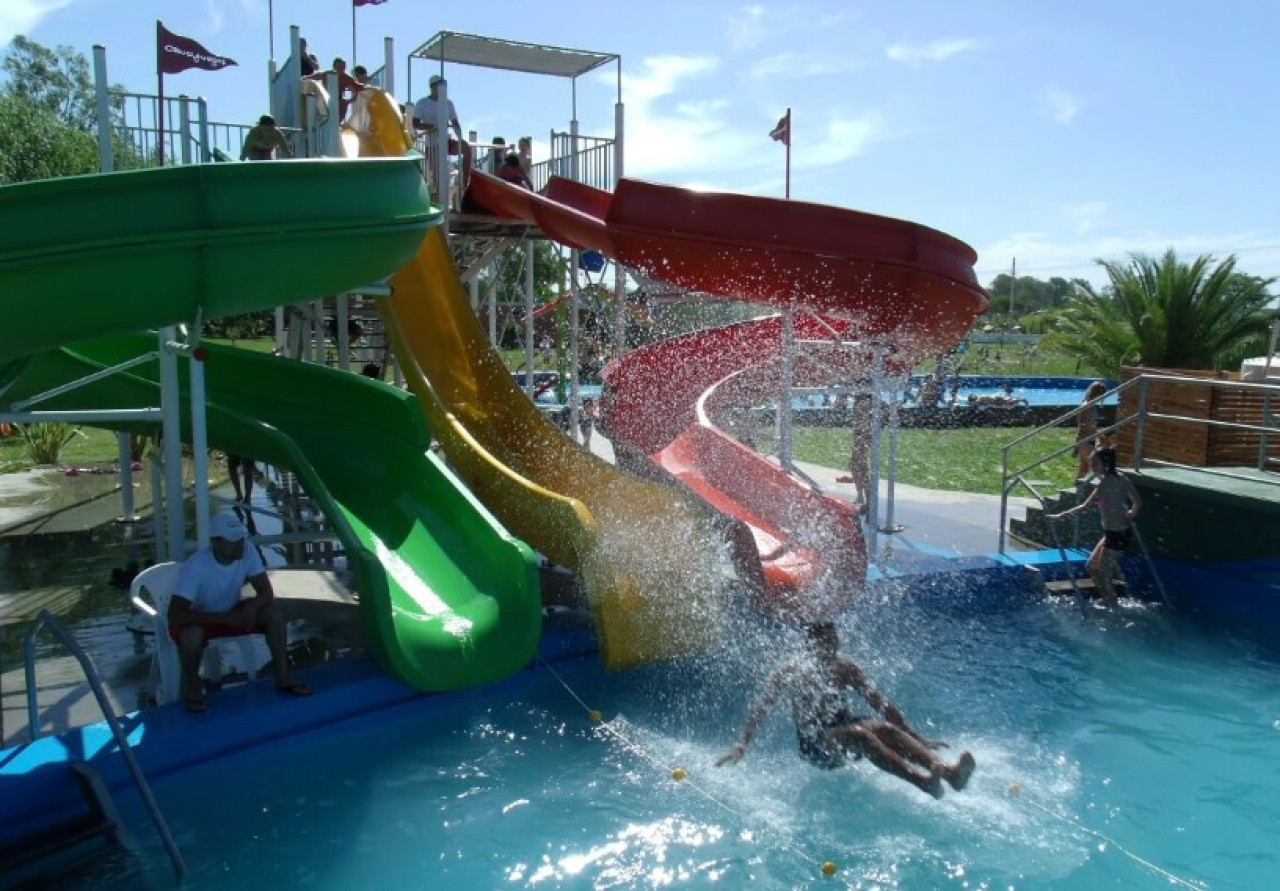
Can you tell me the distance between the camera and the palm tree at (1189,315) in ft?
62.8

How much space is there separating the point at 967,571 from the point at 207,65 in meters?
7.63

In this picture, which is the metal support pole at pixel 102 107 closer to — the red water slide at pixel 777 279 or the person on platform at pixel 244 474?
the red water slide at pixel 777 279

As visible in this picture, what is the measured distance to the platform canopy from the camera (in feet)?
31.9

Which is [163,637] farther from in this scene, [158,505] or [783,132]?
[783,132]

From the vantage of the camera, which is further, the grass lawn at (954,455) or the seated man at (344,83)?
the grass lawn at (954,455)

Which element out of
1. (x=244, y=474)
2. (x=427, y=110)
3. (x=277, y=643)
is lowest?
(x=277, y=643)

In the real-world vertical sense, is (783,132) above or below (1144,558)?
above

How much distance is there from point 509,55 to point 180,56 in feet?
10.8

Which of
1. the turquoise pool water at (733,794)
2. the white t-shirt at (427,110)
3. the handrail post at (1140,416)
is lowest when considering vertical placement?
the turquoise pool water at (733,794)

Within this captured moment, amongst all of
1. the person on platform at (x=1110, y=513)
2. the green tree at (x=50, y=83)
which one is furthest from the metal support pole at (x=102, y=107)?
the green tree at (x=50, y=83)

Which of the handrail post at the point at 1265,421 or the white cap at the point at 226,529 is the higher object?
the handrail post at the point at 1265,421

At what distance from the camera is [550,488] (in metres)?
7.54

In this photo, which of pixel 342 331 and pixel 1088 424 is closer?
pixel 342 331

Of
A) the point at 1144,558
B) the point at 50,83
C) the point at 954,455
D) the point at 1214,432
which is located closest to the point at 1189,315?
the point at 954,455
